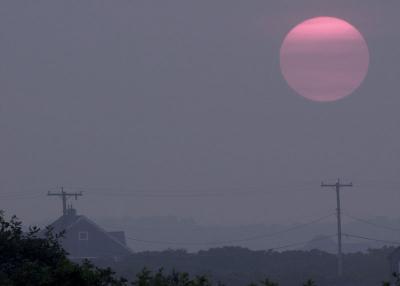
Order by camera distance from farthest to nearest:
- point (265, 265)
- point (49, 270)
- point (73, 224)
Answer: point (73, 224), point (265, 265), point (49, 270)

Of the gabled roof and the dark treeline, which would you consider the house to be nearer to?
the gabled roof

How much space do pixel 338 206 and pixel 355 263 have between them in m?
6.65

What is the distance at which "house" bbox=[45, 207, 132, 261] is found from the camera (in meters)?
104

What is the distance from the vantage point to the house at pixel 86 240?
343ft

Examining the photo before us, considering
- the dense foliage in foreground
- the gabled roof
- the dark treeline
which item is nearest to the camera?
the dense foliage in foreground

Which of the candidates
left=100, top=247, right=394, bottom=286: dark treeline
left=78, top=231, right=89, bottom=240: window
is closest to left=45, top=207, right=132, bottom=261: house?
left=78, top=231, right=89, bottom=240: window

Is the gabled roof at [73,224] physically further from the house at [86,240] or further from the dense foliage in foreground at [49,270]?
the dense foliage in foreground at [49,270]

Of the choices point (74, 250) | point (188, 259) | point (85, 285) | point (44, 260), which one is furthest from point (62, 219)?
point (85, 285)

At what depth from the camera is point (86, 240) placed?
105m

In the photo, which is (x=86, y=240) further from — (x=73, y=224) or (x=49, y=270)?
(x=49, y=270)

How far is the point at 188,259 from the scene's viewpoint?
315 ft

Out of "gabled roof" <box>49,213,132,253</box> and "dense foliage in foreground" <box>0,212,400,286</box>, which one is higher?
"gabled roof" <box>49,213,132,253</box>

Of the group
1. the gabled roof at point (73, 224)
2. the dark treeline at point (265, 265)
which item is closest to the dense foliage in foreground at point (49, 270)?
the dark treeline at point (265, 265)

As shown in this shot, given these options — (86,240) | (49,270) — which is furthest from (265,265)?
(49,270)
